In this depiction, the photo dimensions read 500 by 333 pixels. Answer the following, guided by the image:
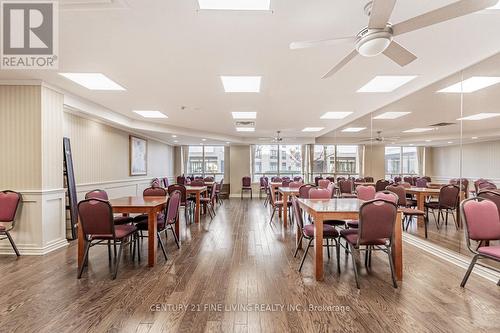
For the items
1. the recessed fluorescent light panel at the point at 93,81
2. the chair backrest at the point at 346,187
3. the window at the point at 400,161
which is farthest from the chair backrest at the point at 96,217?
the chair backrest at the point at 346,187

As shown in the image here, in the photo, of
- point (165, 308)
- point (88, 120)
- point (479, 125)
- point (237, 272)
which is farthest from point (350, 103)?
point (88, 120)

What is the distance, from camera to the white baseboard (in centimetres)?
287

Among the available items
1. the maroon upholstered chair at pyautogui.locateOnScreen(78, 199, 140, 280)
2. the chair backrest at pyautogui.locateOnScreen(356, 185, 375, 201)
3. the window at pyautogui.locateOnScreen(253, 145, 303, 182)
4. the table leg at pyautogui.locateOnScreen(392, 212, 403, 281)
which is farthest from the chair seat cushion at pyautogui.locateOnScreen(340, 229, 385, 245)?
the window at pyautogui.locateOnScreen(253, 145, 303, 182)

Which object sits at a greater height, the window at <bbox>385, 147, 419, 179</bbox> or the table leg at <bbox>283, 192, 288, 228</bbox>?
the window at <bbox>385, 147, 419, 179</bbox>

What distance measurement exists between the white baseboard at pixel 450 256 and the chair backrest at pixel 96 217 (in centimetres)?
427

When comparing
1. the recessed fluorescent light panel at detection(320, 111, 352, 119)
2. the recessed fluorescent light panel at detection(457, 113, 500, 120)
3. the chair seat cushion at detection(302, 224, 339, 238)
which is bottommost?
the chair seat cushion at detection(302, 224, 339, 238)

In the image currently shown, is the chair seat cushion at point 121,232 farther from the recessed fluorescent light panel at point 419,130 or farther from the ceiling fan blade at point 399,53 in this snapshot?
the recessed fluorescent light panel at point 419,130

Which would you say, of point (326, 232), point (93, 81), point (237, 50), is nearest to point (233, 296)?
point (326, 232)

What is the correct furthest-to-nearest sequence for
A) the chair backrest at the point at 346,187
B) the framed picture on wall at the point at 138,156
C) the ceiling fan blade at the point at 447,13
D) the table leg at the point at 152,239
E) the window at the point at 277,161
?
the window at the point at 277,161
the framed picture on wall at the point at 138,156
the chair backrest at the point at 346,187
the table leg at the point at 152,239
the ceiling fan blade at the point at 447,13

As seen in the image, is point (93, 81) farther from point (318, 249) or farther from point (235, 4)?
point (318, 249)

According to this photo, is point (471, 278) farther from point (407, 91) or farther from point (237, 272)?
point (407, 91)

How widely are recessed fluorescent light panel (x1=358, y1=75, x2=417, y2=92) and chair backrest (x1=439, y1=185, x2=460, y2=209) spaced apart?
1911 mm

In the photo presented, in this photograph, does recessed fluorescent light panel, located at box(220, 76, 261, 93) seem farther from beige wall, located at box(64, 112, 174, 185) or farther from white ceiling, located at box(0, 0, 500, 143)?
beige wall, located at box(64, 112, 174, 185)

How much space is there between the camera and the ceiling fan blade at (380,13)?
1631 mm
